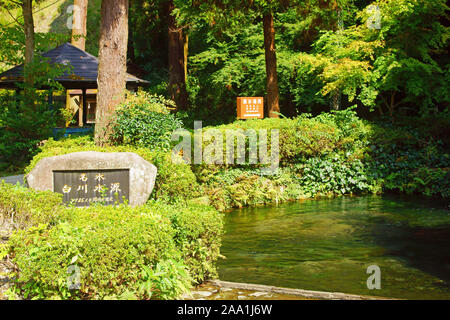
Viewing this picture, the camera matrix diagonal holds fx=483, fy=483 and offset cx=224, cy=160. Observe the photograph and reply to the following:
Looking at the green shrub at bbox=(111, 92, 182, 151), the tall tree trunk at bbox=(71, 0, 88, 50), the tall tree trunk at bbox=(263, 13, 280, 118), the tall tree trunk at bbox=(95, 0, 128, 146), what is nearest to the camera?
the green shrub at bbox=(111, 92, 182, 151)

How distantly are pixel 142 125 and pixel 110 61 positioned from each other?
73.4 inches

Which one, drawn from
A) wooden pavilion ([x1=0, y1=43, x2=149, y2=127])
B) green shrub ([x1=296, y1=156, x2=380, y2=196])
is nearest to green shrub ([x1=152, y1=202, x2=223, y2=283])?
green shrub ([x1=296, y1=156, x2=380, y2=196])

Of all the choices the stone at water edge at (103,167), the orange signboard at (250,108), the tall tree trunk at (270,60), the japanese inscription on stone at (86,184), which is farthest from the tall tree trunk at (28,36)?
the japanese inscription on stone at (86,184)

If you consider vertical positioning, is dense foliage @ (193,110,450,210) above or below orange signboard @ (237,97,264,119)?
below

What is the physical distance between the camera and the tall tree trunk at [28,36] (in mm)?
17219

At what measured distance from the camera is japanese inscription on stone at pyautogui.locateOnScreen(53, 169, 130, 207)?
27.8ft

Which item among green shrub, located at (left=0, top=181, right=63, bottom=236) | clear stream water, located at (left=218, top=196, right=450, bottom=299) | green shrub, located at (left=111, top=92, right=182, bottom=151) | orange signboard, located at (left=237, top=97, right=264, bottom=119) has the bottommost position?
clear stream water, located at (left=218, top=196, right=450, bottom=299)

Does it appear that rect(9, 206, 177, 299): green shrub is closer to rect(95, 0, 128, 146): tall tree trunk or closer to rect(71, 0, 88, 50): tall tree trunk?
rect(95, 0, 128, 146): tall tree trunk

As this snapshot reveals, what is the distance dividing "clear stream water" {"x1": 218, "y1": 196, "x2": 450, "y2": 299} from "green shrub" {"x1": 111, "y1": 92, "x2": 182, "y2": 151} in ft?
8.78

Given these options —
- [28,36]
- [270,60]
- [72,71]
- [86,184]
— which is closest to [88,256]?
[86,184]

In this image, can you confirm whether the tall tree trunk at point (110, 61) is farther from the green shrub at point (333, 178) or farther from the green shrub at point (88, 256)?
the green shrub at point (333, 178)

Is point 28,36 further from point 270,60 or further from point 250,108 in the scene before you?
point 270,60
